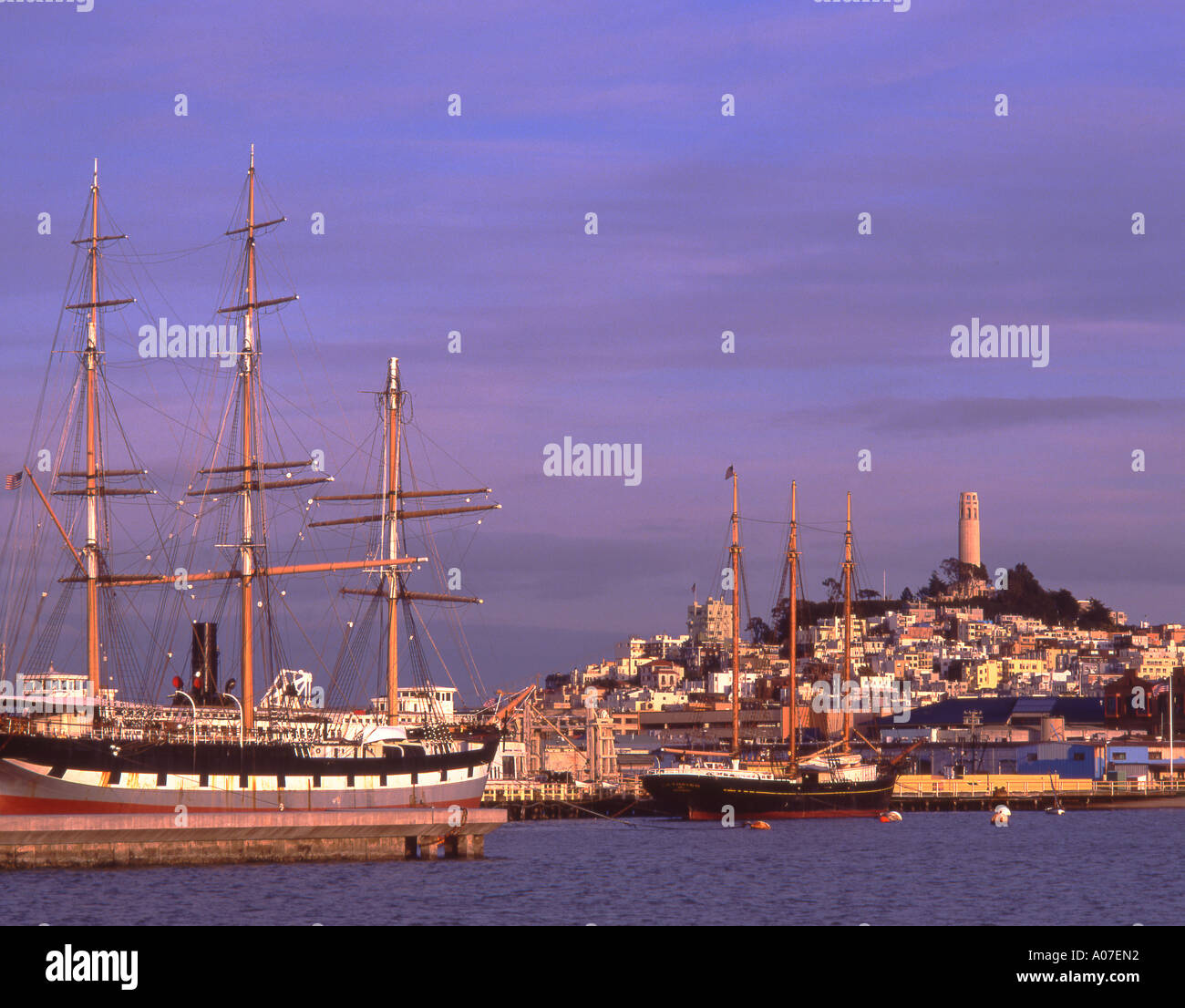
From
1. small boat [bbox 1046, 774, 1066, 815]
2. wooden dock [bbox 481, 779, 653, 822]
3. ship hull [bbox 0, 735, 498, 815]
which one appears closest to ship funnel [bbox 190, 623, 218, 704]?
ship hull [bbox 0, 735, 498, 815]

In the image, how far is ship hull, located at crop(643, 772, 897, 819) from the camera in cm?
11031

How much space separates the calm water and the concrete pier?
3.54 feet

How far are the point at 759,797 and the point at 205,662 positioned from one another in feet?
140

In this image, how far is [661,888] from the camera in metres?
54.9

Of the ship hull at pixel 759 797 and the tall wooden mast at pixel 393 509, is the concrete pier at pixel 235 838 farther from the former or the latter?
the ship hull at pixel 759 797

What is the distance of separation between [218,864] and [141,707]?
15.1 metres

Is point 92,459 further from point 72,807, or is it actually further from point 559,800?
point 559,800

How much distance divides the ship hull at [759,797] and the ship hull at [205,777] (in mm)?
34722

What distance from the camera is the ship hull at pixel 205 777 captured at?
204 ft

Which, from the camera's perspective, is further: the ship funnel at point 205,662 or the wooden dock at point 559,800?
the wooden dock at point 559,800

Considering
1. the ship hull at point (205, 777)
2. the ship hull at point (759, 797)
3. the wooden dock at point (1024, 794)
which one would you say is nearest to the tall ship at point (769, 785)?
the ship hull at point (759, 797)
